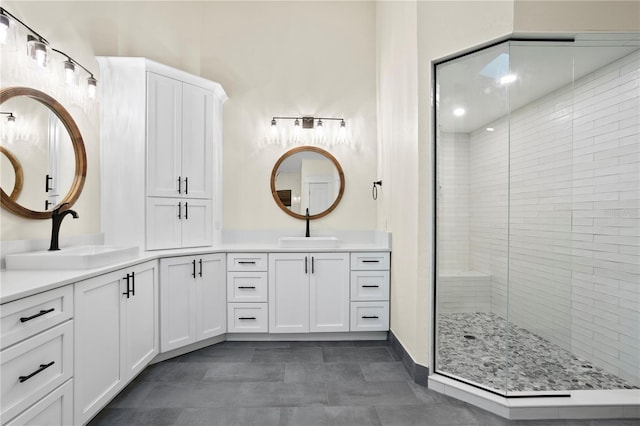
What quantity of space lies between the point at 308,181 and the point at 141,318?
205 cm

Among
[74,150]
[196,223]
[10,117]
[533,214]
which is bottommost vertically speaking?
[196,223]

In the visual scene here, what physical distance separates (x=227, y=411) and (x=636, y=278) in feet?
9.28

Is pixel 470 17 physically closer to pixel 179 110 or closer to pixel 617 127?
pixel 617 127

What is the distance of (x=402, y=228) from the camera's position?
2.67m

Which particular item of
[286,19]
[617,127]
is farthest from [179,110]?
[617,127]

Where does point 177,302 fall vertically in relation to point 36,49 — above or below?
below

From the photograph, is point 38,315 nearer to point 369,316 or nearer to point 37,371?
point 37,371

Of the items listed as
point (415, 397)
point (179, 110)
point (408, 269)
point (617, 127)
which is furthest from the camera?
point (179, 110)

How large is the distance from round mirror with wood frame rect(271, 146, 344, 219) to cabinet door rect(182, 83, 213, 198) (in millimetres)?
737

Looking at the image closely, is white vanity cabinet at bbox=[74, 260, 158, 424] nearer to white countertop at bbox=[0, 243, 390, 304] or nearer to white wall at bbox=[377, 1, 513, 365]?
white countertop at bbox=[0, 243, 390, 304]

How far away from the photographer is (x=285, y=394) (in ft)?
7.04

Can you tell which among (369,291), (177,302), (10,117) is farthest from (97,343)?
(369,291)

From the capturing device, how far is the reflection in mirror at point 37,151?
204 cm

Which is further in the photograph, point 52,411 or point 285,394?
point 285,394
